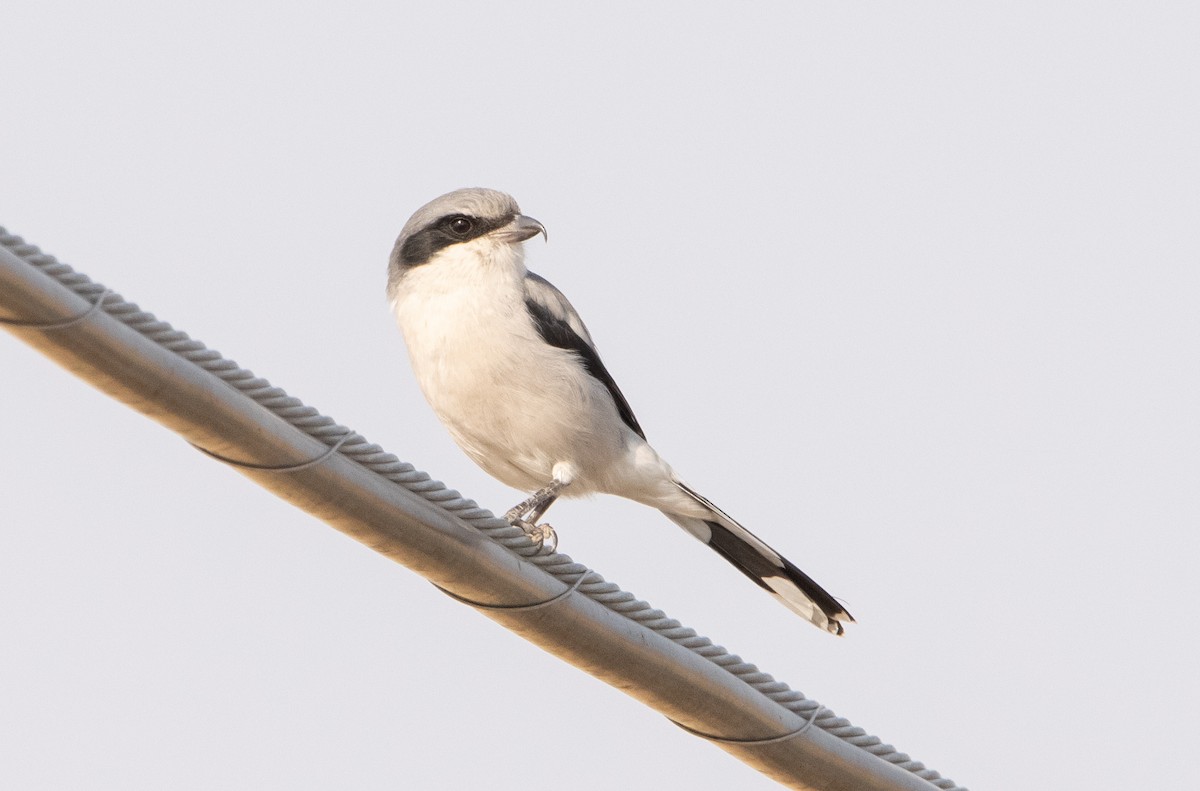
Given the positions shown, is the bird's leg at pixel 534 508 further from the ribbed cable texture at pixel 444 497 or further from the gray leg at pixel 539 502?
the ribbed cable texture at pixel 444 497

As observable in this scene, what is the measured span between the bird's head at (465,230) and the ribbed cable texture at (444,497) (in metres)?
2.85

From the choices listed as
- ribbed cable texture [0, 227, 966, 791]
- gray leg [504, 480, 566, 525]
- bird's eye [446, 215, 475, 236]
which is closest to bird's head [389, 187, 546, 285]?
bird's eye [446, 215, 475, 236]

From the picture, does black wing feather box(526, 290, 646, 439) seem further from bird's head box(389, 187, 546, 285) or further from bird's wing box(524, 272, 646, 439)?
bird's head box(389, 187, 546, 285)

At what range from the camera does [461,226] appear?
279 inches

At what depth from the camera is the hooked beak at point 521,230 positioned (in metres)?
7.05

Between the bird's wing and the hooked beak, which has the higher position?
the hooked beak

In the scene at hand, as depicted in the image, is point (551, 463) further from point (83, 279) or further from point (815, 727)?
point (83, 279)

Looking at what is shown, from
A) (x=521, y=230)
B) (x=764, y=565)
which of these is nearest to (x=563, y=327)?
(x=521, y=230)

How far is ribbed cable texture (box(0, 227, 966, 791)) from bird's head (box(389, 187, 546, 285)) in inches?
112

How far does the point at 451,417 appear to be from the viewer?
22.1ft

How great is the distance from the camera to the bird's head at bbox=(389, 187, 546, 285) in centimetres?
702

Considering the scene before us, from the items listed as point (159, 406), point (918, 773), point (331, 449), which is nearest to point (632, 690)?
point (918, 773)

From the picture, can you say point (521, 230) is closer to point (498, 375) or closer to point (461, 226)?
point (461, 226)

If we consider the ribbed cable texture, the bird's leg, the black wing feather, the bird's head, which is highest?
the bird's head
